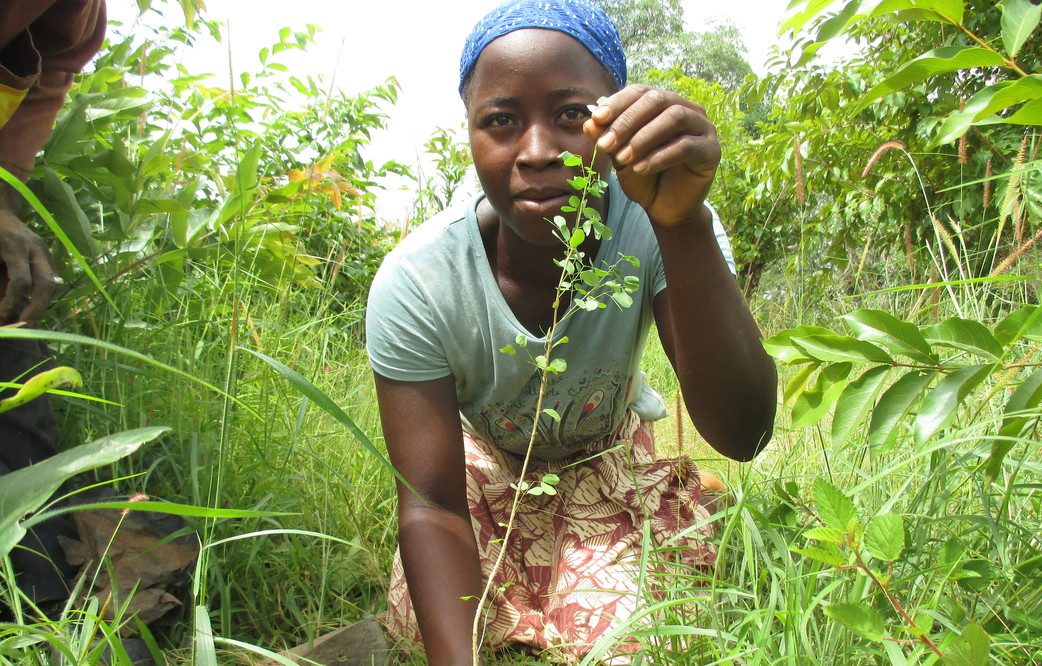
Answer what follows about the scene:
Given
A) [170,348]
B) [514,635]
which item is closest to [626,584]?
[514,635]

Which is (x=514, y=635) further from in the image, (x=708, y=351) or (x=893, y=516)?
(x=893, y=516)

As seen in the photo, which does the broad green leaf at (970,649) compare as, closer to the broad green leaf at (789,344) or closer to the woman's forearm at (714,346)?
the broad green leaf at (789,344)

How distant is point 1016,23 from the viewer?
3.26 ft

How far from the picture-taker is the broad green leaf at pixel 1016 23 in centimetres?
97

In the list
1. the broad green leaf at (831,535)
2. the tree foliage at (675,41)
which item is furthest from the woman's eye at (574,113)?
the tree foliage at (675,41)

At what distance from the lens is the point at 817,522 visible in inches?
59.8

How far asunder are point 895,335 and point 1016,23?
381mm

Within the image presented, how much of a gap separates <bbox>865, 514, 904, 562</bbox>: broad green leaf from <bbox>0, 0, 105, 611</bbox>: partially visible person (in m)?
1.36

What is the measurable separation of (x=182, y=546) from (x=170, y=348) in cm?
64

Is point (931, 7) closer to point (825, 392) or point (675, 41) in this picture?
point (825, 392)

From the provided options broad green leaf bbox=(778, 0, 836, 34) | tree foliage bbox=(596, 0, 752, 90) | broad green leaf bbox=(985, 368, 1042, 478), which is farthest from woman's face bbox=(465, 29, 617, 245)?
tree foliage bbox=(596, 0, 752, 90)

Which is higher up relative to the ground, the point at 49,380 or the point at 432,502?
the point at 49,380

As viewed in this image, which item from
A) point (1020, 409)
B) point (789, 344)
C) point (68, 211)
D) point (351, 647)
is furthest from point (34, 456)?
point (1020, 409)

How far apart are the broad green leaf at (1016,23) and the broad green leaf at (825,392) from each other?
409mm
